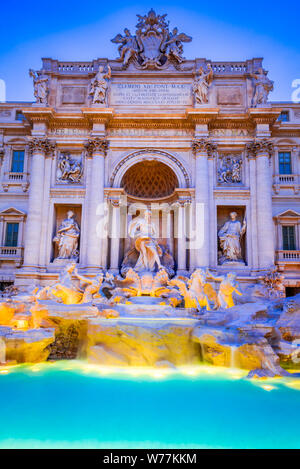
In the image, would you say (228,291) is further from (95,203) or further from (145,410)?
(95,203)

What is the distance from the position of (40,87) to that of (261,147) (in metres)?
13.2

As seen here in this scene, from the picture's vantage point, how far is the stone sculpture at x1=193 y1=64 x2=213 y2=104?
20.5 meters

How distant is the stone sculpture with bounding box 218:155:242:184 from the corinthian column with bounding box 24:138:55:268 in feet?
32.5

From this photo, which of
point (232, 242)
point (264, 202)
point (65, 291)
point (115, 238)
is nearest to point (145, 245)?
point (115, 238)

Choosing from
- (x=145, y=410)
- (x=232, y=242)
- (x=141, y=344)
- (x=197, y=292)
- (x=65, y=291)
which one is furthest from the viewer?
(x=232, y=242)

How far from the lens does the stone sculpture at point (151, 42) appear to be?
851 inches

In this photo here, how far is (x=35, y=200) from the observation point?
19719mm

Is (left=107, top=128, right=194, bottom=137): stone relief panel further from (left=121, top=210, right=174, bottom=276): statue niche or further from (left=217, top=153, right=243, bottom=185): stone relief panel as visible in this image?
(left=121, top=210, right=174, bottom=276): statue niche

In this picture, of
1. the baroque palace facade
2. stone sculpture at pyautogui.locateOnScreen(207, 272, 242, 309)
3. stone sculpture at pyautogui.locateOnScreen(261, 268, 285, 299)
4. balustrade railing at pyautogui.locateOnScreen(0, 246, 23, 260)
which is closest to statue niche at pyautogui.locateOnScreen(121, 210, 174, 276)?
the baroque palace facade

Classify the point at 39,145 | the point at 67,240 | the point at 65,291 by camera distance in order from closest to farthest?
the point at 65,291
the point at 67,240
the point at 39,145

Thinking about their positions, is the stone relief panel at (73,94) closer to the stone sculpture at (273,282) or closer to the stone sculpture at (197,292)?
the stone sculpture at (197,292)

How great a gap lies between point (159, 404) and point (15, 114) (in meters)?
20.6

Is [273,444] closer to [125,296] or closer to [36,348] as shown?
[36,348]
